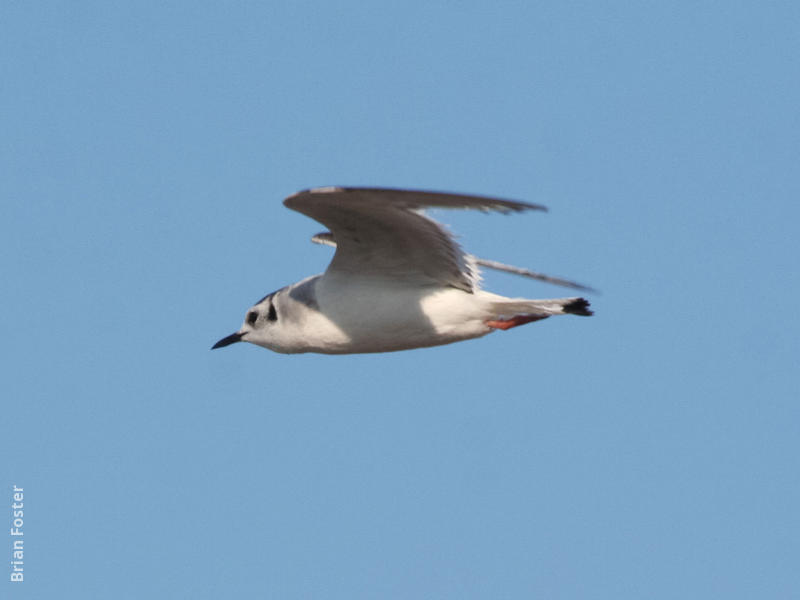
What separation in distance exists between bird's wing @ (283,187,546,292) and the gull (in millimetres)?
10

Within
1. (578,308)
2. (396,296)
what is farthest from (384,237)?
(578,308)

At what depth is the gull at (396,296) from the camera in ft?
41.2

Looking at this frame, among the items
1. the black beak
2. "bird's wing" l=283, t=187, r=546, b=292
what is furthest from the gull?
the black beak

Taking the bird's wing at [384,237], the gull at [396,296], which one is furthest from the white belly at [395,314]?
the bird's wing at [384,237]

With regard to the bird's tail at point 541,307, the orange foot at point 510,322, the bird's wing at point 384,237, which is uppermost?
the bird's wing at point 384,237

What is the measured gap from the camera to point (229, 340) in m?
15.6

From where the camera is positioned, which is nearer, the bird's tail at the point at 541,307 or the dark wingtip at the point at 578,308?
the bird's tail at the point at 541,307

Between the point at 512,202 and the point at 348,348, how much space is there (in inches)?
187

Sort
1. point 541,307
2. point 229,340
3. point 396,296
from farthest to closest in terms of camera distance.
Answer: point 229,340
point 541,307
point 396,296

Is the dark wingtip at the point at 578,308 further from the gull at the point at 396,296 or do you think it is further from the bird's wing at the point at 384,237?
the bird's wing at the point at 384,237

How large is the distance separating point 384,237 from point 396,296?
80cm

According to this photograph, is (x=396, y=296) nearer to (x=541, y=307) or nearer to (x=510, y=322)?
(x=510, y=322)

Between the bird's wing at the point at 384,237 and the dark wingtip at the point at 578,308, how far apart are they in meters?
1.11

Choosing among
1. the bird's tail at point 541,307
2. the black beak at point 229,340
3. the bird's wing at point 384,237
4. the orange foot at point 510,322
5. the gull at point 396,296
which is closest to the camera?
the bird's wing at point 384,237
